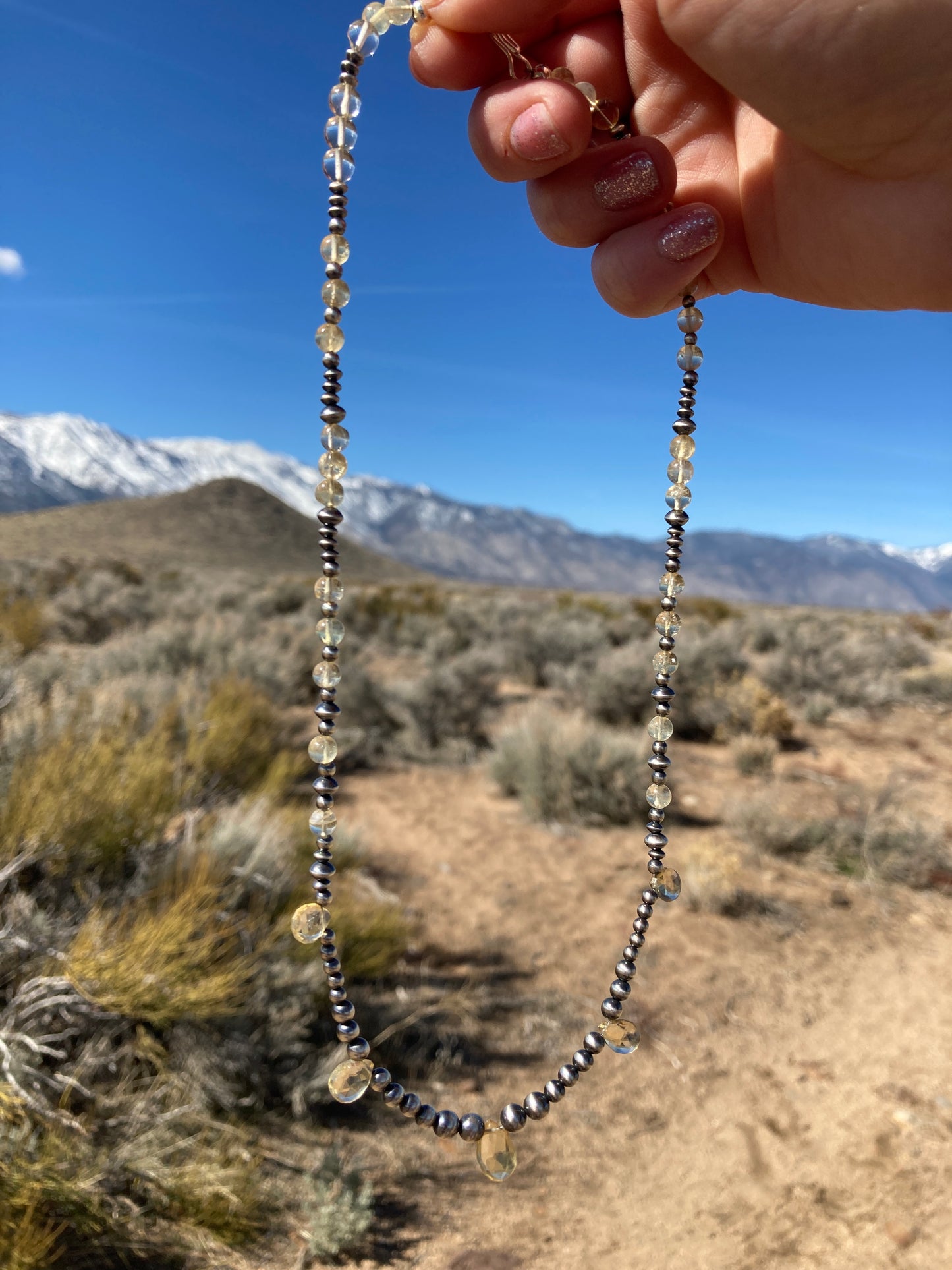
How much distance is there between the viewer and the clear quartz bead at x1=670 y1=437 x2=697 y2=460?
1479 mm

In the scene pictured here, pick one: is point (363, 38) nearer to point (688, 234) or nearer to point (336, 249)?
point (336, 249)

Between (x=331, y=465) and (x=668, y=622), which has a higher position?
(x=331, y=465)

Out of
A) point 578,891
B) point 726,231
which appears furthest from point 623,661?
point 726,231

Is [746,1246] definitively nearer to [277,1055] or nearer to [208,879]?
[277,1055]

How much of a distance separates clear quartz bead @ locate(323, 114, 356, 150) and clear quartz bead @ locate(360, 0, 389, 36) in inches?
7.8

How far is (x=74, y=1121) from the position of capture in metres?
1.80

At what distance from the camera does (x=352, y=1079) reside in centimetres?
126

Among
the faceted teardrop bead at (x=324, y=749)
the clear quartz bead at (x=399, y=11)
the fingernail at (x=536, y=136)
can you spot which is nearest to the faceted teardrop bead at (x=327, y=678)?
the faceted teardrop bead at (x=324, y=749)

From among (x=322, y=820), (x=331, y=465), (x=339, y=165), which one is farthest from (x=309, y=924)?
(x=339, y=165)

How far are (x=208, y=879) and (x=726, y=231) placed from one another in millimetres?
2556

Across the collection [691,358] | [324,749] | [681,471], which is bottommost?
[324,749]

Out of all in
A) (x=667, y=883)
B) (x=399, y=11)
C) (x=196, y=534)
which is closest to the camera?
(x=399, y=11)

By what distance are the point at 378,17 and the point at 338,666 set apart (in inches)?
43.7

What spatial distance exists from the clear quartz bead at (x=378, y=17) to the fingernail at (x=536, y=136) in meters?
0.27
